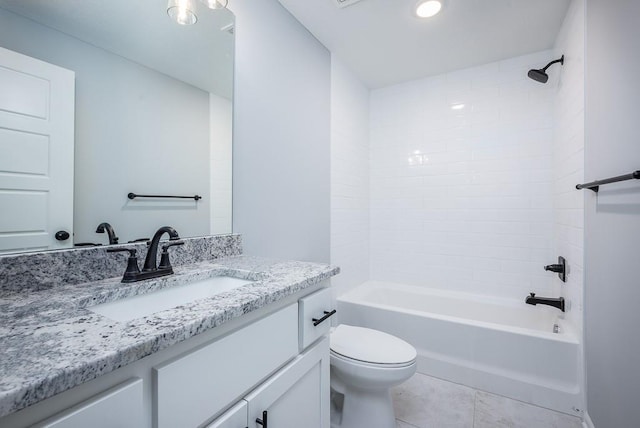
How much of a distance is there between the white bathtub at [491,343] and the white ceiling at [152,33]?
6.09 feet

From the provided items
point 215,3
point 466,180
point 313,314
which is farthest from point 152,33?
point 466,180

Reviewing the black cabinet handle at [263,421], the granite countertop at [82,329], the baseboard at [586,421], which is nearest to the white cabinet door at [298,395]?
the black cabinet handle at [263,421]

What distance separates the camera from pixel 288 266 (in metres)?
1.19

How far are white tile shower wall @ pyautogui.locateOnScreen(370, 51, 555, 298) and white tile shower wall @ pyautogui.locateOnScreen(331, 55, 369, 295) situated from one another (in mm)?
155

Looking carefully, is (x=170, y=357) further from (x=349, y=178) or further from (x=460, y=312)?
(x=460, y=312)

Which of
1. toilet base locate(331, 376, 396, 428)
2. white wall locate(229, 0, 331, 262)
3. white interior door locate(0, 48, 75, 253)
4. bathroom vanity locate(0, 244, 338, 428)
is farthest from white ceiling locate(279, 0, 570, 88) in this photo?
toilet base locate(331, 376, 396, 428)

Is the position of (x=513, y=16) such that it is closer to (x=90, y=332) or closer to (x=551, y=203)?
(x=551, y=203)

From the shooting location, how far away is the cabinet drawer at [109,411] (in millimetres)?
420

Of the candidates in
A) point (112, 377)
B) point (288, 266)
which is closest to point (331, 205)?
point (288, 266)

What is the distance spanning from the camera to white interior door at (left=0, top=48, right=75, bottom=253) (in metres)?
0.81

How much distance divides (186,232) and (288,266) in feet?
1.60

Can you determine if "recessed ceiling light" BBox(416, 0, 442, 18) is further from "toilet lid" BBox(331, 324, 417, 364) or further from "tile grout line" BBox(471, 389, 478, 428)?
"tile grout line" BBox(471, 389, 478, 428)

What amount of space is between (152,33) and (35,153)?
653 millimetres

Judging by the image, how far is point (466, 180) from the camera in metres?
2.57
